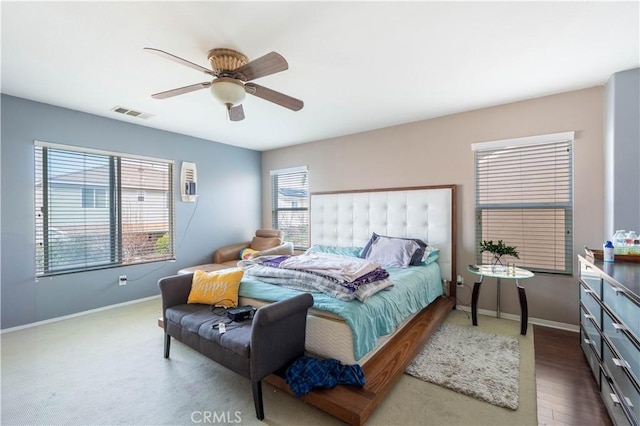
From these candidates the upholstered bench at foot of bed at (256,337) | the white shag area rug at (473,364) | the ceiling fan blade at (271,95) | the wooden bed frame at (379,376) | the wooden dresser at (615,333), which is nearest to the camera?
the wooden dresser at (615,333)

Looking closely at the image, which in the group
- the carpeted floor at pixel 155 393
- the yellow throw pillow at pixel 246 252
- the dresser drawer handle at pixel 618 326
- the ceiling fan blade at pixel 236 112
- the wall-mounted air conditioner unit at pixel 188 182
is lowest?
the carpeted floor at pixel 155 393

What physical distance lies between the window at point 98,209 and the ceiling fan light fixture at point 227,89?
102 inches

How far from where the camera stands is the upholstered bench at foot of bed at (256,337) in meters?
1.70

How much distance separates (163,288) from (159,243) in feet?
7.00

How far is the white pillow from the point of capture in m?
3.29

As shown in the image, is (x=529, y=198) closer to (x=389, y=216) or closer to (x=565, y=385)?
→ (x=389, y=216)

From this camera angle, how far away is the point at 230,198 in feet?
17.1

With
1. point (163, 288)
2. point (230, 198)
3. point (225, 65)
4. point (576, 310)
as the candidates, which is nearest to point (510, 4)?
point (225, 65)

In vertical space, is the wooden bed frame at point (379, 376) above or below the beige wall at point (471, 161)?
below

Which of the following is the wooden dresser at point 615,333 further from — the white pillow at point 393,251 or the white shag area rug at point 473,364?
the white pillow at point 393,251

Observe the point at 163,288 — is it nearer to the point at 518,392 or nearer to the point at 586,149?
the point at 518,392

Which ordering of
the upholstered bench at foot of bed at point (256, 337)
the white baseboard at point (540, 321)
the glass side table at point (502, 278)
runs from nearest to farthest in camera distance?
the upholstered bench at foot of bed at point (256, 337), the glass side table at point (502, 278), the white baseboard at point (540, 321)

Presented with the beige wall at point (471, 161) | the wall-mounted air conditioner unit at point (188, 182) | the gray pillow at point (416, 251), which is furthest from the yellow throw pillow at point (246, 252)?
the gray pillow at point (416, 251)

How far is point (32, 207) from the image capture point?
317 cm
